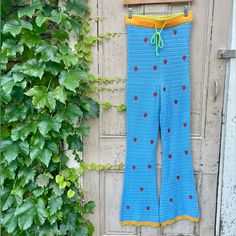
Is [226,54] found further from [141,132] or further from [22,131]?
[22,131]

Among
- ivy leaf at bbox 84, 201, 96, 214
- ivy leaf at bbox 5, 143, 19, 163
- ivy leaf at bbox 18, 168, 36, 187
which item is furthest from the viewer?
ivy leaf at bbox 84, 201, 96, 214

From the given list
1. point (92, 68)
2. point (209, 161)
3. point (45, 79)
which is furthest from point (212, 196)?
point (45, 79)

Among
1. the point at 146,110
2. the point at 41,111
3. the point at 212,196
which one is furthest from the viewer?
the point at 212,196

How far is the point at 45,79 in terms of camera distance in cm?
149

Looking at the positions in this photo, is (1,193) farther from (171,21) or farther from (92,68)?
(171,21)

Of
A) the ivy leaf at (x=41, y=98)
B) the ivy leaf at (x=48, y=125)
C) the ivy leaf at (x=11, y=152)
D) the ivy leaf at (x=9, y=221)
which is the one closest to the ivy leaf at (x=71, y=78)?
the ivy leaf at (x=41, y=98)

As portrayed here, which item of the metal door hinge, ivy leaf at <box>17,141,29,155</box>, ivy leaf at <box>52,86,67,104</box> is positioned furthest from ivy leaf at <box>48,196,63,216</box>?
the metal door hinge

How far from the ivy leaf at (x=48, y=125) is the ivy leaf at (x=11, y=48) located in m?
0.38

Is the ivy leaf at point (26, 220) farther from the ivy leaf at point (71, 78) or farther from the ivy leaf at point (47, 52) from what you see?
the ivy leaf at point (47, 52)

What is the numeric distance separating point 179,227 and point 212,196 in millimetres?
303

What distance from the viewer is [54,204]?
1533 mm

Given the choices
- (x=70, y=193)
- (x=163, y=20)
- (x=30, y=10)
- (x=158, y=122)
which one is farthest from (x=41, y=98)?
(x=163, y=20)

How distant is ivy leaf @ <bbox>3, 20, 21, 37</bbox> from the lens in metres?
1.33

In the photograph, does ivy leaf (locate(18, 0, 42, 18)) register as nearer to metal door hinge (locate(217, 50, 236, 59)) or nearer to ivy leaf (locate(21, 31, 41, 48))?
ivy leaf (locate(21, 31, 41, 48))
